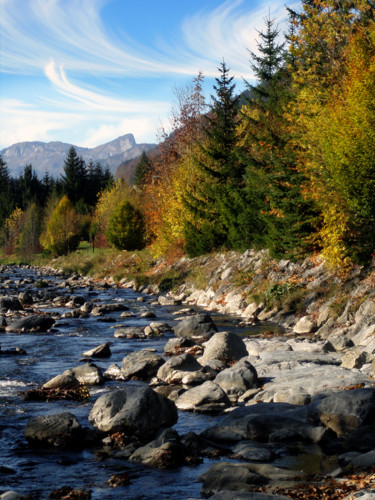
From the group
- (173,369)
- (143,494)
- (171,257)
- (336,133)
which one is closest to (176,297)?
(171,257)

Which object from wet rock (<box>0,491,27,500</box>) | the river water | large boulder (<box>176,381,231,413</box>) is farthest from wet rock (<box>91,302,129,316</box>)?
wet rock (<box>0,491,27,500</box>)

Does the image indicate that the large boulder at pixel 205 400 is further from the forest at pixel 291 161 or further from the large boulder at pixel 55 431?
the forest at pixel 291 161

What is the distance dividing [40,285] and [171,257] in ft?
32.3

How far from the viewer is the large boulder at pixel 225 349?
47.0ft

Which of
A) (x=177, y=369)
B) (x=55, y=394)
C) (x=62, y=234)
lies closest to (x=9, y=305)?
(x=177, y=369)

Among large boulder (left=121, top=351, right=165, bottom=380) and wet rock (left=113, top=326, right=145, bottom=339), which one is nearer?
large boulder (left=121, top=351, right=165, bottom=380)

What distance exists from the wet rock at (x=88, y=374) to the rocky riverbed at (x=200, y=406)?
1.4 inches

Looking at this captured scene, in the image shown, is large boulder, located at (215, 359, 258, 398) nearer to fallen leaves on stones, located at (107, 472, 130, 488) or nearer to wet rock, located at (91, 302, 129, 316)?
fallen leaves on stones, located at (107, 472, 130, 488)

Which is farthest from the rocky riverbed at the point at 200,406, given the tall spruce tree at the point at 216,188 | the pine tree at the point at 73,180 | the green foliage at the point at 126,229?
the pine tree at the point at 73,180

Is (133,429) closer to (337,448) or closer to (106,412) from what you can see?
(106,412)

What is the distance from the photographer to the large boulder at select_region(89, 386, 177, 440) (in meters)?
9.12

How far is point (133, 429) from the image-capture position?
9.11 meters

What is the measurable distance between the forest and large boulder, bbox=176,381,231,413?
9.04 metres

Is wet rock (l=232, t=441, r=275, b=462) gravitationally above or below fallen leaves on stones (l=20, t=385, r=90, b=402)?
below
